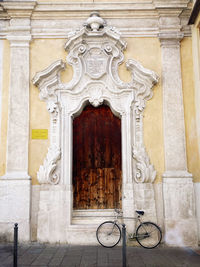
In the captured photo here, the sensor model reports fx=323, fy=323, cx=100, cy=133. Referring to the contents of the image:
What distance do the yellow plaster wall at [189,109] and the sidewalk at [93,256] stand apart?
195cm

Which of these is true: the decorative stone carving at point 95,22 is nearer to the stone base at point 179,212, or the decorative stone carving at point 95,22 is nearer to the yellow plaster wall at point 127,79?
the yellow plaster wall at point 127,79

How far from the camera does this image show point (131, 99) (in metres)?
7.86

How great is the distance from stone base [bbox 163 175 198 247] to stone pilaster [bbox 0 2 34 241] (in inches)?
127

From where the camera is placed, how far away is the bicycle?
23.6ft

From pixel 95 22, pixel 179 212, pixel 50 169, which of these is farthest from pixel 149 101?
pixel 50 169

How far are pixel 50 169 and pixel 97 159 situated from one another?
47.8 inches

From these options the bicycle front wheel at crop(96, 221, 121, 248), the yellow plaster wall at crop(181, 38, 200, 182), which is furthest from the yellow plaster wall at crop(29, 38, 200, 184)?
the bicycle front wheel at crop(96, 221, 121, 248)

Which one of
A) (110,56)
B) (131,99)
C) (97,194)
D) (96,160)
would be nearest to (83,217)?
(97,194)

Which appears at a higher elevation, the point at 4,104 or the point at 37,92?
the point at 37,92

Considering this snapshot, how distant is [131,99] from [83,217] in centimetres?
308

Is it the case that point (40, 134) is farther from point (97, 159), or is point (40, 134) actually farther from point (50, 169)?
point (97, 159)

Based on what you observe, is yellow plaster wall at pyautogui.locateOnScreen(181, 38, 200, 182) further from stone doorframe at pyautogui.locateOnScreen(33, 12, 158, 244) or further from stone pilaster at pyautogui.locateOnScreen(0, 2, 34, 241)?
stone pilaster at pyautogui.locateOnScreen(0, 2, 34, 241)

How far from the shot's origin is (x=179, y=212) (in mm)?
7414

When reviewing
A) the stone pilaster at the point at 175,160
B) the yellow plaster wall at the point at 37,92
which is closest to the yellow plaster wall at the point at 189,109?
the stone pilaster at the point at 175,160
